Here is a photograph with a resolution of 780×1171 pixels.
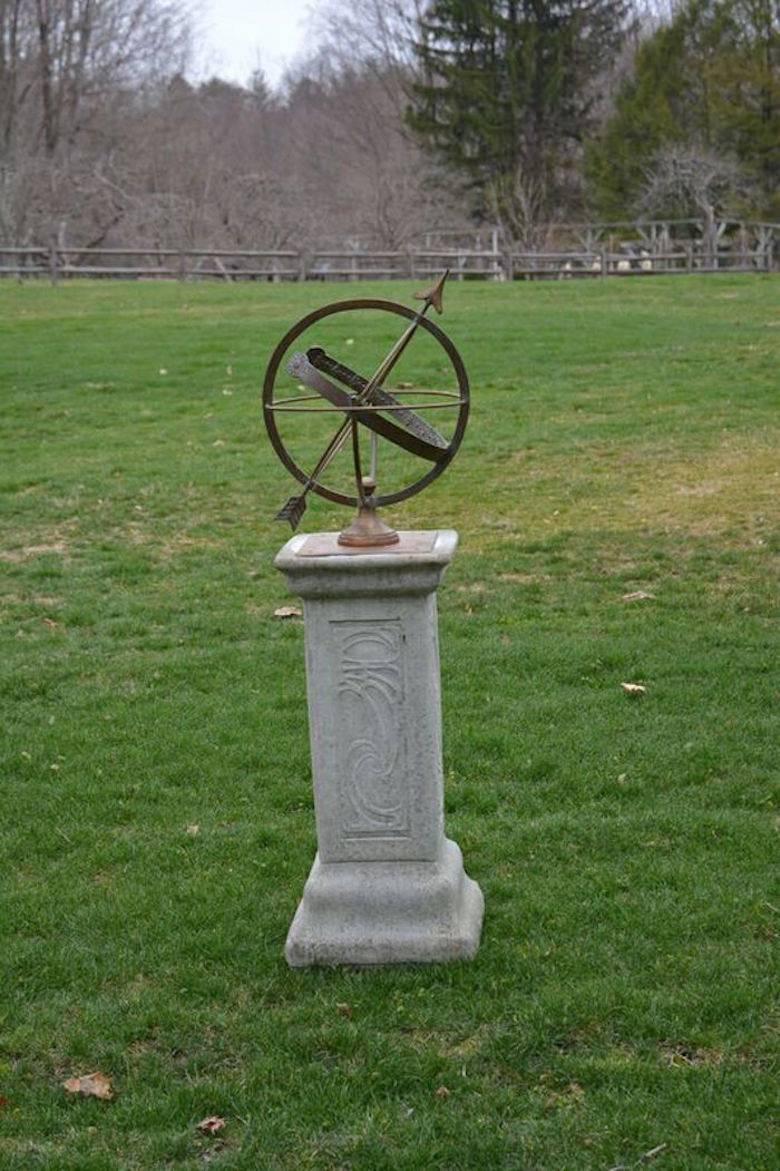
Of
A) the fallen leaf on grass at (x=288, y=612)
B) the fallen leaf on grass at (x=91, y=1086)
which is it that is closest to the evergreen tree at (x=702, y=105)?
the fallen leaf on grass at (x=288, y=612)

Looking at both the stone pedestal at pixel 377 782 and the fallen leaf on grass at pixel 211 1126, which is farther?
the stone pedestal at pixel 377 782

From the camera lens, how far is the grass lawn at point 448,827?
3.89 meters

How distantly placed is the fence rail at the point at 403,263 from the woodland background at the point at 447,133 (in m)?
2.36

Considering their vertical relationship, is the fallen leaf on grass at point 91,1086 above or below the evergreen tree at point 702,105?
below

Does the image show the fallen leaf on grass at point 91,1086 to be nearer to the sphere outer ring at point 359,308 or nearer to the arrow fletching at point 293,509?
the arrow fletching at point 293,509

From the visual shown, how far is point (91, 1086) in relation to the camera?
158 inches

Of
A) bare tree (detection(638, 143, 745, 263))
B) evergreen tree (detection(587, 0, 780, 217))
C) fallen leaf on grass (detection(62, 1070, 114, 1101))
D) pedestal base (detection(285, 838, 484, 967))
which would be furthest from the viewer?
bare tree (detection(638, 143, 745, 263))

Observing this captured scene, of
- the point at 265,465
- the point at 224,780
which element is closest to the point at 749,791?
the point at 224,780

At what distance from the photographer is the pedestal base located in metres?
4.66

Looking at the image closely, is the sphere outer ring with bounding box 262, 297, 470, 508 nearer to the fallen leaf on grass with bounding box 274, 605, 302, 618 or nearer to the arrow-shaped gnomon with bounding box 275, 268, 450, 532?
the arrow-shaped gnomon with bounding box 275, 268, 450, 532

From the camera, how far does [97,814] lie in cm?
587

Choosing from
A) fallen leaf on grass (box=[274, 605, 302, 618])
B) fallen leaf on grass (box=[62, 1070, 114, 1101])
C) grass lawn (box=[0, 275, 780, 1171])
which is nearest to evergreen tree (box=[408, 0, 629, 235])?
grass lawn (box=[0, 275, 780, 1171])

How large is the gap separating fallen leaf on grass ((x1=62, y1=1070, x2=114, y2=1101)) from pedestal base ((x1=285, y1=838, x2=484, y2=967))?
0.81 metres

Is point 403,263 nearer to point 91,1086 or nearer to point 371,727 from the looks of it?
point 371,727
